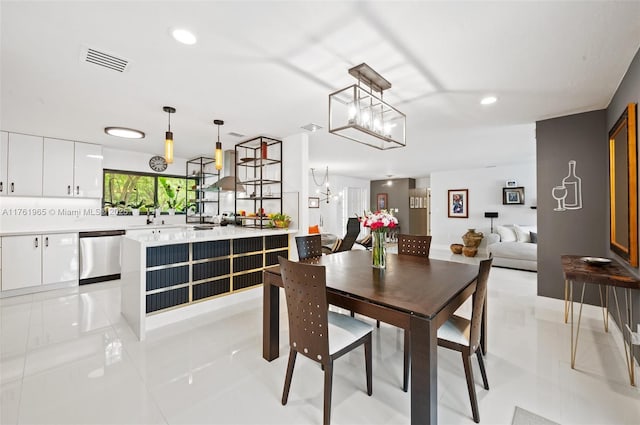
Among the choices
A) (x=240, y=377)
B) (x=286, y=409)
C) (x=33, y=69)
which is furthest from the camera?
(x=33, y=69)

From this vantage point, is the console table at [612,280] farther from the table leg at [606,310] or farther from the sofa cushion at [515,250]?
the sofa cushion at [515,250]

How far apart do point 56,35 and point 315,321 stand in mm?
2576

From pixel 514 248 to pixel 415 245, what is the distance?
377 centimetres

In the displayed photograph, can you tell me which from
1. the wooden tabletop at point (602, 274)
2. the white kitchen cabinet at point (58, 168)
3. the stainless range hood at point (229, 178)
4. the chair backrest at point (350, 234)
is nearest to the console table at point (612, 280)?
the wooden tabletop at point (602, 274)

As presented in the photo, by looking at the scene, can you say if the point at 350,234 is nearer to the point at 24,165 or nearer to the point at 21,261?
the point at 21,261

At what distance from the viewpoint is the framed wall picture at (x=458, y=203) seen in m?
8.11

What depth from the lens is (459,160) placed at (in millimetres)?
6586

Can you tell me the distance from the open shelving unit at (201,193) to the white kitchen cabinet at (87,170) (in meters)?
1.71

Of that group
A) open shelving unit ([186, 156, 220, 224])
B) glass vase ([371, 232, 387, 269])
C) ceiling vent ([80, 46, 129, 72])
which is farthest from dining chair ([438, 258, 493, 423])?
open shelving unit ([186, 156, 220, 224])

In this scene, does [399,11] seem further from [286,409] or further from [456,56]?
[286,409]

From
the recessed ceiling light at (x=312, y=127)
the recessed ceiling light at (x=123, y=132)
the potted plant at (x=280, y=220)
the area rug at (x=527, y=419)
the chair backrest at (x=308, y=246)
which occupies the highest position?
the recessed ceiling light at (x=312, y=127)

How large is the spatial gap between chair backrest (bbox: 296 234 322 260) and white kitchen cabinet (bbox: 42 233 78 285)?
4.05m

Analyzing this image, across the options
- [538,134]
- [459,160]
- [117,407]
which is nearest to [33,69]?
[117,407]

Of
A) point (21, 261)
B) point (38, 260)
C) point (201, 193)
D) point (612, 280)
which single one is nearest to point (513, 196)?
point (612, 280)
